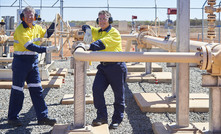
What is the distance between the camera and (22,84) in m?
4.49

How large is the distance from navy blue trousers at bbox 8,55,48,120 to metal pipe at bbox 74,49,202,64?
154 cm

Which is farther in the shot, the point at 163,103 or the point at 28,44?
the point at 163,103

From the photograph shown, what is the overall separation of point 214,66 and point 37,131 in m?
2.45

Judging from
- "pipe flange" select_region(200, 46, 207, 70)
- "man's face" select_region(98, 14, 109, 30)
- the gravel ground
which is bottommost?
the gravel ground

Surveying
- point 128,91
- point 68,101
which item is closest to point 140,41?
point 128,91

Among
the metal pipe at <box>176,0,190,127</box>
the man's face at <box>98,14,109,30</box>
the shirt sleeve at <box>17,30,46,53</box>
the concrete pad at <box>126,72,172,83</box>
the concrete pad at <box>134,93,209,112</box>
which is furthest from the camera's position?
the concrete pad at <box>126,72,172,83</box>

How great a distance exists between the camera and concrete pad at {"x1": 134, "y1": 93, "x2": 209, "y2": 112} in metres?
5.03

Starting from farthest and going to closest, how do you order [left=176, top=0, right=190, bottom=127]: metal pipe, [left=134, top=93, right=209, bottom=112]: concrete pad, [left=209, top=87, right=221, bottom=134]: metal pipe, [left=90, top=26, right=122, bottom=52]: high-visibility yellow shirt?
[left=134, top=93, right=209, bottom=112]: concrete pad, [left=90, top=26, right=122, bottom=52]: high-visibility yellow shirt, [left=176, top=0, right=190, bottom=127]: metal pipe, [left=209, top=87, right=221, bottom=134]: metal pipe

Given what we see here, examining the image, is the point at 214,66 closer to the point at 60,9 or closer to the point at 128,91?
the point at 128,91

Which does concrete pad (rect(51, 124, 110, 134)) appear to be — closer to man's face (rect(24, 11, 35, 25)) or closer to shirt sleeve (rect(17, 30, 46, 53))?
shirt sleeve (rect(17, 30, 46, 53))

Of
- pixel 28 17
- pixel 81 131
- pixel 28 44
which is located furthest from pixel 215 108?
pixel 28 17

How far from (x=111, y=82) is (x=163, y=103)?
1.32 m

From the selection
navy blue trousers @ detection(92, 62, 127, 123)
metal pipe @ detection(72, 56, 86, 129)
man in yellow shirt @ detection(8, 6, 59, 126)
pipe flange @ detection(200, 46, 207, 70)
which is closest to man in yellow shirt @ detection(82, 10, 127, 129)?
navy blue trousers @ detection(92, 62, 127, 123)

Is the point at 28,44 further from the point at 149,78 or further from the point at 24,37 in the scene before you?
the point at 149,78
